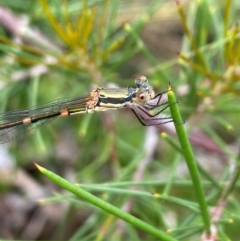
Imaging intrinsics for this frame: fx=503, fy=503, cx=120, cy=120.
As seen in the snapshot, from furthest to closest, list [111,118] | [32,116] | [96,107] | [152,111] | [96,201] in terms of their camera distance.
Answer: [111,118], [32,116], [96,107], [152,111], [96,201]

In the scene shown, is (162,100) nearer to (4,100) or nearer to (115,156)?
(115,156)

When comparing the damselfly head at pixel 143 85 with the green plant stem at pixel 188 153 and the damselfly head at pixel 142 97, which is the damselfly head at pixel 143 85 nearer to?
the damselfly head at pixel 142 97

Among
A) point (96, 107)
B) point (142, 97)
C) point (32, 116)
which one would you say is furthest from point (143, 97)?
point (32, 116)

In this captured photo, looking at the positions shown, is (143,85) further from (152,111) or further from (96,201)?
(96,201)

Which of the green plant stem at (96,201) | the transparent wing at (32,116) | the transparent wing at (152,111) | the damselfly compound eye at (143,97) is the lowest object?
the green plant stem at (96,201)

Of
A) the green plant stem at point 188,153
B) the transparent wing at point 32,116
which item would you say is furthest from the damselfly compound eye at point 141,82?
the green plant stem at point 188,153

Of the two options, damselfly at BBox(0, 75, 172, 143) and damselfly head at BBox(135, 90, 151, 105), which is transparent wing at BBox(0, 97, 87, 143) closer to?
damselfly at BBox(0, 75, 172, 143)

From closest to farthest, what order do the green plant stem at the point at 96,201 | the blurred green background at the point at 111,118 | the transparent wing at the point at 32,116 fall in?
the green plant stem at the point at 96,201
the blurred green background at the point at 111,118
the transparent wing at the point at 32,116
